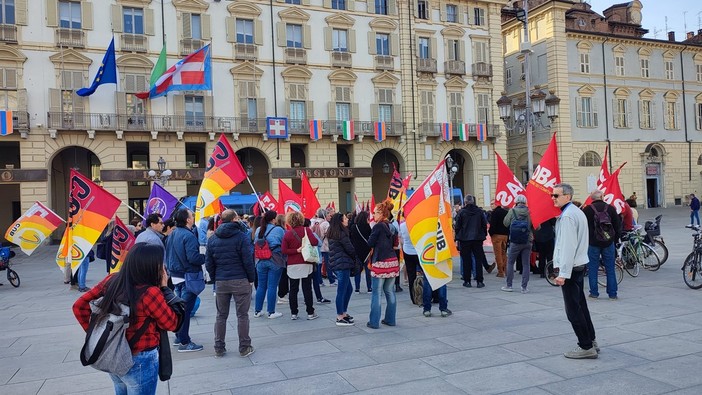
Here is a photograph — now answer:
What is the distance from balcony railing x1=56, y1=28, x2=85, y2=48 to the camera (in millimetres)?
28531

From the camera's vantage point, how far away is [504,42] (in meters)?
44.6

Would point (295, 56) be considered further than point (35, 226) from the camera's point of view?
Yes

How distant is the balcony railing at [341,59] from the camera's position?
3456 cm

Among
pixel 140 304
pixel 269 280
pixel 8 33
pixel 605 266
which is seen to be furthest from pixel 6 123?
pixel 140 304

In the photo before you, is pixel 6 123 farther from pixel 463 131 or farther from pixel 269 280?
pixel 463 131

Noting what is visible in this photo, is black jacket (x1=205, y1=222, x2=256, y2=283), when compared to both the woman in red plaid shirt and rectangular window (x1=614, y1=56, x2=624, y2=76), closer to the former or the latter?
the woman in red plaid shirt

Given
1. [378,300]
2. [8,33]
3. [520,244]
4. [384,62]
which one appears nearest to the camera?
[378,300]

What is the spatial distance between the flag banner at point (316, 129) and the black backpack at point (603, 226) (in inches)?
992

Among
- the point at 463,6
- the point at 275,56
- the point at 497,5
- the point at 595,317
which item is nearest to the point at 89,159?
the point at 275,56

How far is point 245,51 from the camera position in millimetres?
32344

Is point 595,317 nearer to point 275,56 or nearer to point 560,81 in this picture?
point 275,56

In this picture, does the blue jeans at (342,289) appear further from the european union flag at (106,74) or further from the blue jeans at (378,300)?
the european union flag at (106,74)

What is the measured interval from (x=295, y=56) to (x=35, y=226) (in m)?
23.4

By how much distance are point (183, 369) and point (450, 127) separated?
32.3 metres
